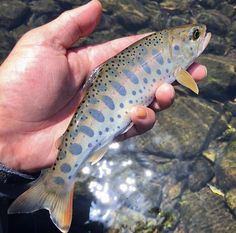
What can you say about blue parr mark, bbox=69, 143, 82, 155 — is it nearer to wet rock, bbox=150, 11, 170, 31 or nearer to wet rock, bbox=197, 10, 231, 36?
wet rock, bbox=150, 11, 170, 31

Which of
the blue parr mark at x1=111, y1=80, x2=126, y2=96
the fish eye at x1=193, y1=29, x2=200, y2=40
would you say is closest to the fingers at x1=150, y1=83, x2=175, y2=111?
the blue parr mark at x1=111, y1=80, x2=126, y2=96

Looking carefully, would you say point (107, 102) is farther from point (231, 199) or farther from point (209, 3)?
point (209, 3)

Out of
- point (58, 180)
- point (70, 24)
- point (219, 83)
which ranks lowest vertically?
point (219, 83)

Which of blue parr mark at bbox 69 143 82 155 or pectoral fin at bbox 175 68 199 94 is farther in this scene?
pectoral fin at bbox 175 68 199 94

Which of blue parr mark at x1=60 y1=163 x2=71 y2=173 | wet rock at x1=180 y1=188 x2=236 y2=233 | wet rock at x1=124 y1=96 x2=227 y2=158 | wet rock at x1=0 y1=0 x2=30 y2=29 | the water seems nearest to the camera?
blue parr mark at x1=60 y1=163 x2=71 y2=173

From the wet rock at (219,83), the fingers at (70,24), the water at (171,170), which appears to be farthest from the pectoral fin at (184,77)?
the wet rock at (219,83)

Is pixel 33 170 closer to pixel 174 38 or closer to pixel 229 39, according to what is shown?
pixel 174 38

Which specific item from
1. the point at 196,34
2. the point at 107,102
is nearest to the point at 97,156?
the point at 107,102

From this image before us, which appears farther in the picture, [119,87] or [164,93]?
[164,93]
